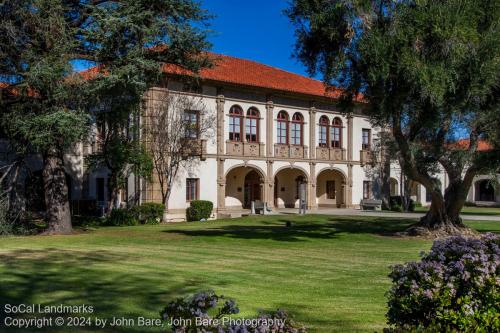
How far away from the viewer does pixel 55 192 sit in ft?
72.3

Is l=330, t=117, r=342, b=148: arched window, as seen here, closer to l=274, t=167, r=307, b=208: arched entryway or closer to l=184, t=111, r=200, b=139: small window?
l=274, t=167, r=307, b=208: arched entryway

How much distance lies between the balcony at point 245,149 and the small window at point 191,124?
8.07ft

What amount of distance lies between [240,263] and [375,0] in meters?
9.21

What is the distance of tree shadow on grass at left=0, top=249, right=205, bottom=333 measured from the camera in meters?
7.26

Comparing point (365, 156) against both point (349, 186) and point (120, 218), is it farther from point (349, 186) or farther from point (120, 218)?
point (120, 218)

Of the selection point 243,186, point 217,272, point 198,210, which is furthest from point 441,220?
point 243,186

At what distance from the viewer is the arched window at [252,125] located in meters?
34.3

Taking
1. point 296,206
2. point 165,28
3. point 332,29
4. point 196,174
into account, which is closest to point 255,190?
point 296,206

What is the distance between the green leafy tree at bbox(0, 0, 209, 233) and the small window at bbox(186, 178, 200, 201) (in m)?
10.1

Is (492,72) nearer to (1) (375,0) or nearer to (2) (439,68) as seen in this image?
(2) (439,68)

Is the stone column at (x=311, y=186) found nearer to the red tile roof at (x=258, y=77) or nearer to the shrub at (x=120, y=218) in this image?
the red tile roof at (x=258, y=77)

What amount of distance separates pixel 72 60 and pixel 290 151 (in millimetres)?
19059

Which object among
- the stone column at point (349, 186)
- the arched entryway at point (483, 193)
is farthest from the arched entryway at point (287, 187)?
the arched entryway at point (483, 193)

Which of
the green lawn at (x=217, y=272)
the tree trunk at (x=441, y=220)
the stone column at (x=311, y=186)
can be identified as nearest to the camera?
the green lawn at (x=217, y=272)
